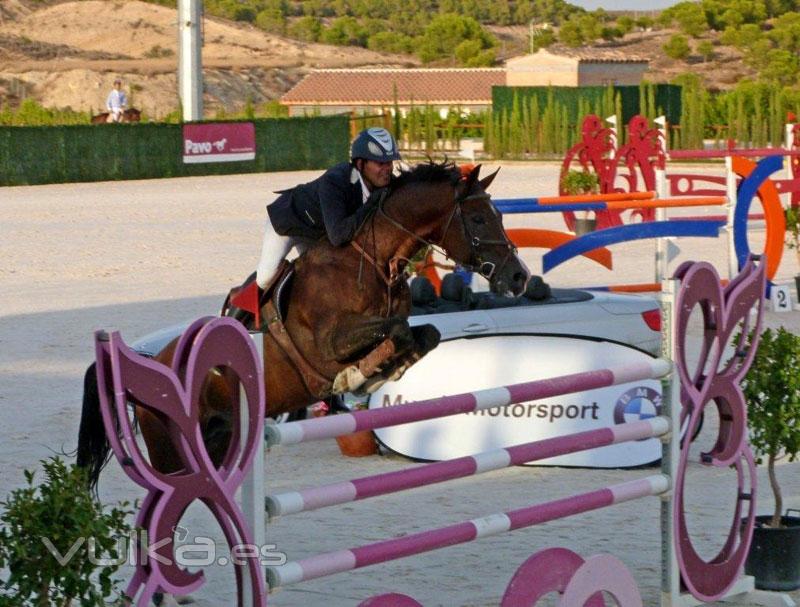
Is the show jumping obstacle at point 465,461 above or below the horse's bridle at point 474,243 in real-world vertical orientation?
below

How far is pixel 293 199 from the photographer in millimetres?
6988

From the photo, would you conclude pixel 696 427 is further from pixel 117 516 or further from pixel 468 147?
pixel 468 147

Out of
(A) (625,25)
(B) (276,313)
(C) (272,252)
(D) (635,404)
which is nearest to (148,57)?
(A) (625,25)

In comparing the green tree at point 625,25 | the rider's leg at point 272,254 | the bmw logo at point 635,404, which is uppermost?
the green tree at point 625,25

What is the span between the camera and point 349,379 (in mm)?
6633

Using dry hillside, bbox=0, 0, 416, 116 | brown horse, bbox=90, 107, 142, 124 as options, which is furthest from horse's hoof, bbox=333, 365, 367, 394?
dry hillside, bbox=0, 0, 416, 116

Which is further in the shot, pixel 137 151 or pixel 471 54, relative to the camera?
pixel 471 54

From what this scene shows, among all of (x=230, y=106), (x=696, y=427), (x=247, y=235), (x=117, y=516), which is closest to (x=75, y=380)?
(x=696, y=427)

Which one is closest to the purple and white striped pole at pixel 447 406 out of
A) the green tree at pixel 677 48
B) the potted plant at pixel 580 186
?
the potted plant at pixel 580 186

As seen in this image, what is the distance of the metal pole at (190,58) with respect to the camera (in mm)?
34531

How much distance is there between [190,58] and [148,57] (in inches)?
2678

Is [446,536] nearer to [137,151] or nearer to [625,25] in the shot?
[137,151]

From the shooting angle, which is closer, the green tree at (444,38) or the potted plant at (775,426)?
the potted plant at (775,426)

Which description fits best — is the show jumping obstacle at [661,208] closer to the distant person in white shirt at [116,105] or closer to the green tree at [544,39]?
the distant person in white shirt at [116,105]
